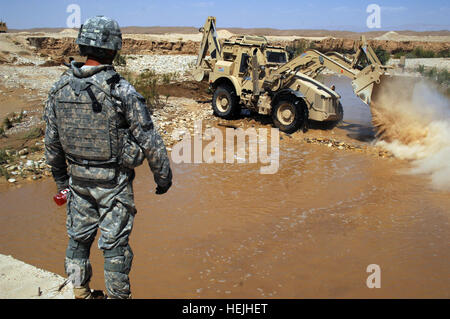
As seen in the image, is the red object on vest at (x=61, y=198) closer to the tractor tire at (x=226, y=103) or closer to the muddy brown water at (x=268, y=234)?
the muddy brown water at (x=268, y=234)

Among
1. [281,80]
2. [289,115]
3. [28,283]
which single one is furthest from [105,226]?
[281,80]

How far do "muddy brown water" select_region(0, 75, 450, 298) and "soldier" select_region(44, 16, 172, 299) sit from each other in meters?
0.96

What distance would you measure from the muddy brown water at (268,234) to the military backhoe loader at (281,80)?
2.45 m

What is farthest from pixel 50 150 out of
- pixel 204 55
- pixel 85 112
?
pixel 204 55

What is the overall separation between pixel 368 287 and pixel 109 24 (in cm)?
289

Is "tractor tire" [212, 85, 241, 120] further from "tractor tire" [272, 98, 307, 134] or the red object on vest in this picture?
the red object on vest

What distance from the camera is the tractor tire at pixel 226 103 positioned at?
9812 millimetres

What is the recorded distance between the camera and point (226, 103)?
397 inches

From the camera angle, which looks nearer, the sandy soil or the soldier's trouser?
the soldier's trouser

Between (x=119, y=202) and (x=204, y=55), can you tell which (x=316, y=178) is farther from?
(x=204, y=55)

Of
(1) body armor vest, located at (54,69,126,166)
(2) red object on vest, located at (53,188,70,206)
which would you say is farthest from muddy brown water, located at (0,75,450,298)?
(1) body armor vest, located at (54,69,126,166)

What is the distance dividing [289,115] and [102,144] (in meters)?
6.99

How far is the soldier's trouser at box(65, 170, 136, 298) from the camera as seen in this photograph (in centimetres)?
244

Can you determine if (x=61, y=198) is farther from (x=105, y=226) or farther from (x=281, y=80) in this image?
(x=281, y=80)
